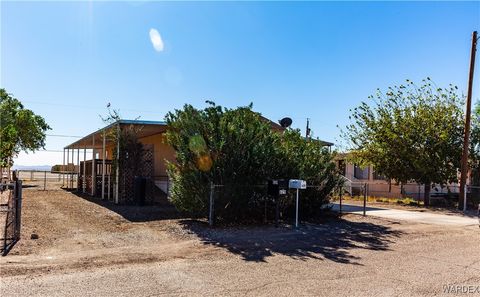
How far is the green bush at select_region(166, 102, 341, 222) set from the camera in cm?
1034

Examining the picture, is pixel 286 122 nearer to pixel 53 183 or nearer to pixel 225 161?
pixel 225 161

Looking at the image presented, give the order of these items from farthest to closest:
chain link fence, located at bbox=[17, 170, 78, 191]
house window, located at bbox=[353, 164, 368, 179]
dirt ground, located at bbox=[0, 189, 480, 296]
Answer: house window, located at bbox=[353, 164, 368, 179]
chain link fence, located at bbox=[17, 170, 78, 191]
dirt ground, located at bbox=[0, 189, 480, 296]

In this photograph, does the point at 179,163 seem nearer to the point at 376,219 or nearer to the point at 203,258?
the point at 203,258

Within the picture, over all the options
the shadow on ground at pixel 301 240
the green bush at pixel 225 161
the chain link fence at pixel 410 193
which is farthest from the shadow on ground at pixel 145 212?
the chain link fence at pixel 410 193

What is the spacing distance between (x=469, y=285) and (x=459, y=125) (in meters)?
14.7

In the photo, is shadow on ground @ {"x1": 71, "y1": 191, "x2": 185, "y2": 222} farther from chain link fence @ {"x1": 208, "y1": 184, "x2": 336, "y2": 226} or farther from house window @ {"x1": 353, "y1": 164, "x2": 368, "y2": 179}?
house window @ {"x1": 353, "y1": 164, "x2": 368, "y2": 179}

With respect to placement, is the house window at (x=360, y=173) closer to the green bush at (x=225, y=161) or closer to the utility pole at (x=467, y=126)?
the utility pole at (x=467, y=126)

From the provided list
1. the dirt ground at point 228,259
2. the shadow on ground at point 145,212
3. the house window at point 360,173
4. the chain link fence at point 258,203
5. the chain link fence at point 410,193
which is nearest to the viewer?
the dirt ground at point 228,259

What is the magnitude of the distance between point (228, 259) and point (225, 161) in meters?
3.75

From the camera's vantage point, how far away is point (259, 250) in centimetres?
769

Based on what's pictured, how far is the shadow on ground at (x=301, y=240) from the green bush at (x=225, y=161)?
0.77 meters

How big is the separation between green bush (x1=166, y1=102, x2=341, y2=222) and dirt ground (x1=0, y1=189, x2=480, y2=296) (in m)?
0.79

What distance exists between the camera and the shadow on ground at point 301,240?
7.48m

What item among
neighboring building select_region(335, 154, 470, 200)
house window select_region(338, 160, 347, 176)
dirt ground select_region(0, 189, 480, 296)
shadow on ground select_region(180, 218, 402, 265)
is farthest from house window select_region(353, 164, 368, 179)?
shadow on ground select_region(180, 218, 402, 265)
